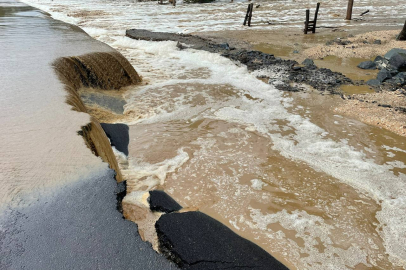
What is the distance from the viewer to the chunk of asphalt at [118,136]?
14.6 ft

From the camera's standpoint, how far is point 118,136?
4.64 m

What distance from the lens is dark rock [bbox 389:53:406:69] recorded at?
791cm

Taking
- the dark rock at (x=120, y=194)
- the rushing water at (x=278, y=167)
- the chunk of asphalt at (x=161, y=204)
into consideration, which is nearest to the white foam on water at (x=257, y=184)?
the rushing water at (x=278, y=167)

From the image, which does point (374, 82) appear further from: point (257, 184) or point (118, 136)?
point (118, 136)

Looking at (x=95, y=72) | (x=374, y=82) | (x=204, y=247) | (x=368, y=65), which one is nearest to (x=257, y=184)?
(x=204, y=247)

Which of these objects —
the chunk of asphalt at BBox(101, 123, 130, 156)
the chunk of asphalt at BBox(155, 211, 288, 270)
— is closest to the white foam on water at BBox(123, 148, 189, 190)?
the chunk of asphalt at BBox(101, 123, 130, 156)

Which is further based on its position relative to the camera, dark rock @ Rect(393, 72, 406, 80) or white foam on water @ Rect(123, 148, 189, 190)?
dark rock @ Rect(393, 72, 406, 80)

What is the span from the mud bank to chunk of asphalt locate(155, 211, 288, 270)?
5648 millimetres

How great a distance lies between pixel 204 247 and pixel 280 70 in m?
7.45

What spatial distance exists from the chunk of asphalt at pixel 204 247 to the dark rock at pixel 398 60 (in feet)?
26.7

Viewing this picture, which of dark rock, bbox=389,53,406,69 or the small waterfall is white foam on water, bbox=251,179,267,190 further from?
dark rock, bbox=389,53,406,69

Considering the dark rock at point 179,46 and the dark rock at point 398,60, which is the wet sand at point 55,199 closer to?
the dark rock at point 179,46

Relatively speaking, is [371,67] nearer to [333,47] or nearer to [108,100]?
[333,47]

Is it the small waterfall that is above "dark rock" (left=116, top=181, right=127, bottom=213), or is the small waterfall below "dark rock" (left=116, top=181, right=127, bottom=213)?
above
